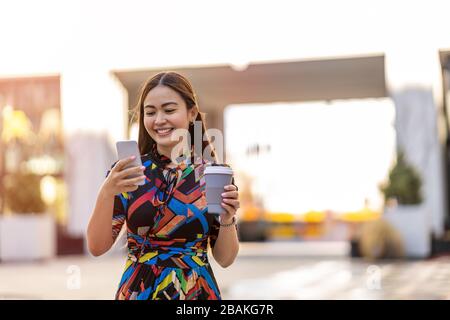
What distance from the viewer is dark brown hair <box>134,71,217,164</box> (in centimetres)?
191

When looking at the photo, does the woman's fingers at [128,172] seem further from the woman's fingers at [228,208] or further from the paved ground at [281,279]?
the paved ground at [281,279]

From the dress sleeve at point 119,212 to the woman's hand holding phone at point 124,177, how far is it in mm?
105

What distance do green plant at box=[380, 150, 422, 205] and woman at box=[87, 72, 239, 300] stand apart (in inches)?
392

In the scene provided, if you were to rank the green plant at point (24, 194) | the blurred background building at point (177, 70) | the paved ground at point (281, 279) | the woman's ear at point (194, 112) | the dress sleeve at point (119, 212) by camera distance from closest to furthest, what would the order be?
the dress sleeve at point (119, 212) < the woman's ear at point (194, 112) < the paved ground at point (281, 279) < the green plant at point (24, 194) < the blurred background building at point (177, 70)

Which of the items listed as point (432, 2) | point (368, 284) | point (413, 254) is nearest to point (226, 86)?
point (432, 2)

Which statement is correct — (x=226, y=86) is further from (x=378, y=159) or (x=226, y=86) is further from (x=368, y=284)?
(x=368, y=284)

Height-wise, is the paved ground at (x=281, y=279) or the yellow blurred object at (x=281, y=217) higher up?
the yellow blurred object at (x=281, y=217)

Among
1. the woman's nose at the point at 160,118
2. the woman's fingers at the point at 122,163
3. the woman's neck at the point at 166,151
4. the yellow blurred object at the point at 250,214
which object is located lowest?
the yellow blurred object at the point at 250,214

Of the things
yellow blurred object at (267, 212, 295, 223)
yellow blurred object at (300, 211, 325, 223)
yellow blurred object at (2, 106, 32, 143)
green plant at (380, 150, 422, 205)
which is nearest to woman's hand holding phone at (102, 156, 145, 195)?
green plant at (380, 150, 422, 205)

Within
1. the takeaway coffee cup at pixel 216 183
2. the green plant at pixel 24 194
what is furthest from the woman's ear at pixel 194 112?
the green plant at pixel 24 194

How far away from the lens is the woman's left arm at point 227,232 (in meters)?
1.77

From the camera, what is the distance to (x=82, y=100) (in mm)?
14188

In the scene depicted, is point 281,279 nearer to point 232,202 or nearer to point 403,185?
point 403,185
